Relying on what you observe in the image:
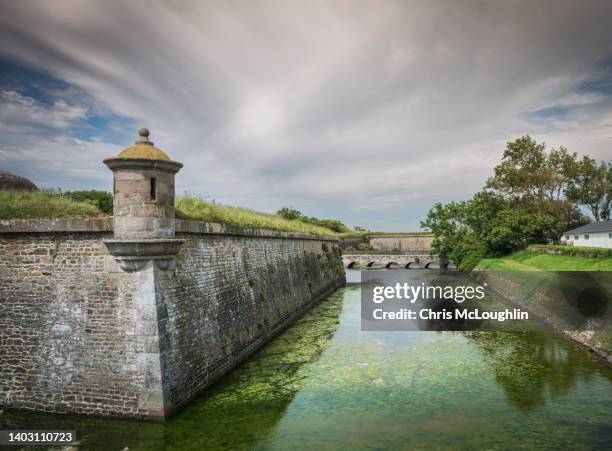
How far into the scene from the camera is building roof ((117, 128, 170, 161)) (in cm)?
850

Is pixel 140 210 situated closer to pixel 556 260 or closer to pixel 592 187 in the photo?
pixel 556 260

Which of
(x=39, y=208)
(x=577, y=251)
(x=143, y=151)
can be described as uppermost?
(x=143, y=151)

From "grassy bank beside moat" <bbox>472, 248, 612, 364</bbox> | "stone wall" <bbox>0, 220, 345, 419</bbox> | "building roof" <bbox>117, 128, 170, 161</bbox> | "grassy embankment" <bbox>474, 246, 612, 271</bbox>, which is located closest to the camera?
"stone wall" <bbox>0, 220, 345, 419</bbox>

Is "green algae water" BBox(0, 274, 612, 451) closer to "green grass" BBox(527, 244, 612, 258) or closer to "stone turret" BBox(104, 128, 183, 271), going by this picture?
"stone turret" BBox(104, 128, 183, 271)

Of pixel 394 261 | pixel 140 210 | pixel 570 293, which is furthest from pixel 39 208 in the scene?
pixel 394 261

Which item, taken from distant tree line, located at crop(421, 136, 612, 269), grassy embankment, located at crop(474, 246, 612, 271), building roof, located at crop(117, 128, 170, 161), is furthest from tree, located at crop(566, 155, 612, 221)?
building roof, located at crop(117, 128, 170, 161)

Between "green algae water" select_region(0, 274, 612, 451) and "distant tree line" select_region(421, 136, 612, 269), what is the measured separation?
89.7 ft

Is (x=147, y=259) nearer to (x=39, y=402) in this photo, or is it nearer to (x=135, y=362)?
(x=135, y=362)

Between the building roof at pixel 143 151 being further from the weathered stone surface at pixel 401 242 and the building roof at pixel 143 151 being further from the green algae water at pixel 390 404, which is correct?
the weathered stone surface at pixel 401 242

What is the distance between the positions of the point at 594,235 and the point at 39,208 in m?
41.6

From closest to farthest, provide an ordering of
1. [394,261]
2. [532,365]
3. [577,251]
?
[532,365] → [577,251] → [394,261]

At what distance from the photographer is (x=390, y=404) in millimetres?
9250

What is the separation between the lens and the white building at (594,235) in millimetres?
33219

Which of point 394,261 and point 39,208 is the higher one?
point 39,208
